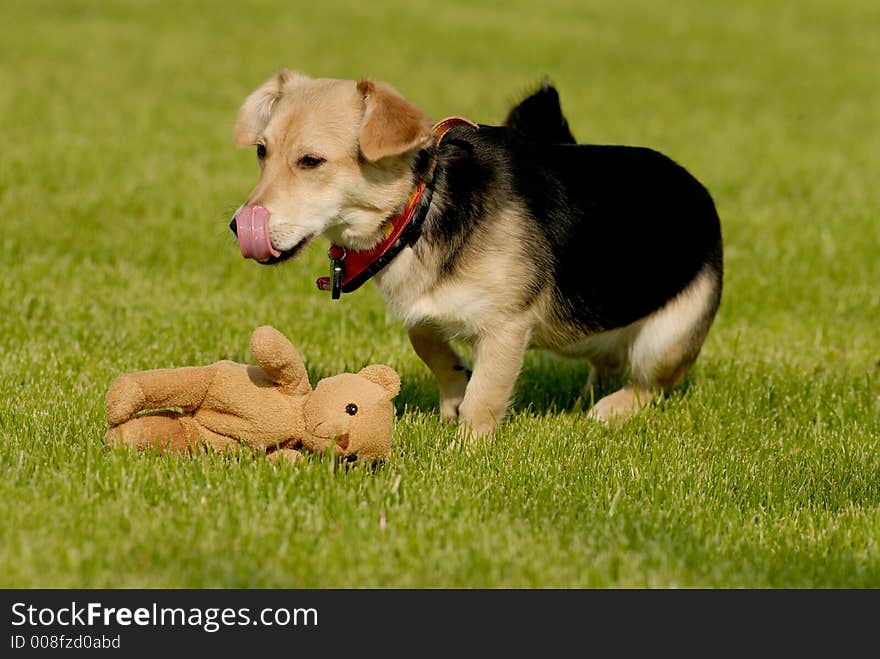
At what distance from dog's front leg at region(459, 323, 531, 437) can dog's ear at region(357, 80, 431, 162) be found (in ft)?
2.96

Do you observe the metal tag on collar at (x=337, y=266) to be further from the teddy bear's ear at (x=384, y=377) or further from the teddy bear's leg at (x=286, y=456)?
the teddy bear's leg at (x=286, y=456)

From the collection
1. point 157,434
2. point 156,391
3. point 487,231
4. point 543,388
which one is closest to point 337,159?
point 487,231

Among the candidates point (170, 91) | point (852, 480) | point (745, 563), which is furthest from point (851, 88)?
point (745, 563)

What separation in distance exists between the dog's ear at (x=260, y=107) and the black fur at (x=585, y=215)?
703 millimetres

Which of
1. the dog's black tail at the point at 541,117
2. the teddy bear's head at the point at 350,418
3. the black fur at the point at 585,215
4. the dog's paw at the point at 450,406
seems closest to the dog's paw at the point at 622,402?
the black fur at the point at 585,215

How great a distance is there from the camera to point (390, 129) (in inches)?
163

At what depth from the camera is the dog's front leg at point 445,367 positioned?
5066 millimetres

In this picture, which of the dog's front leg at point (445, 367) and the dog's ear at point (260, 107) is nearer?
the dog's ear at point (260, 107)

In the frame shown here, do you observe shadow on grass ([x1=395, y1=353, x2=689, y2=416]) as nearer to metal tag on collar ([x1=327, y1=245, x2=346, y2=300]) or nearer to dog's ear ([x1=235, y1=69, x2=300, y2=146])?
metal tag on collar ([x1=327, y1=245, x2=346, y2=300])

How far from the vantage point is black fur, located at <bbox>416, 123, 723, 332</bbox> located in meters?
4.59

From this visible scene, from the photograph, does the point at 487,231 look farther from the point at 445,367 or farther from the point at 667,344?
the point at 667,344

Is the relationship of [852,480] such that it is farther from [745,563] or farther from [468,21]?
[468,21]

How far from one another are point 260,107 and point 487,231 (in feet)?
3.40

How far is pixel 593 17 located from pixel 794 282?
1535cm
